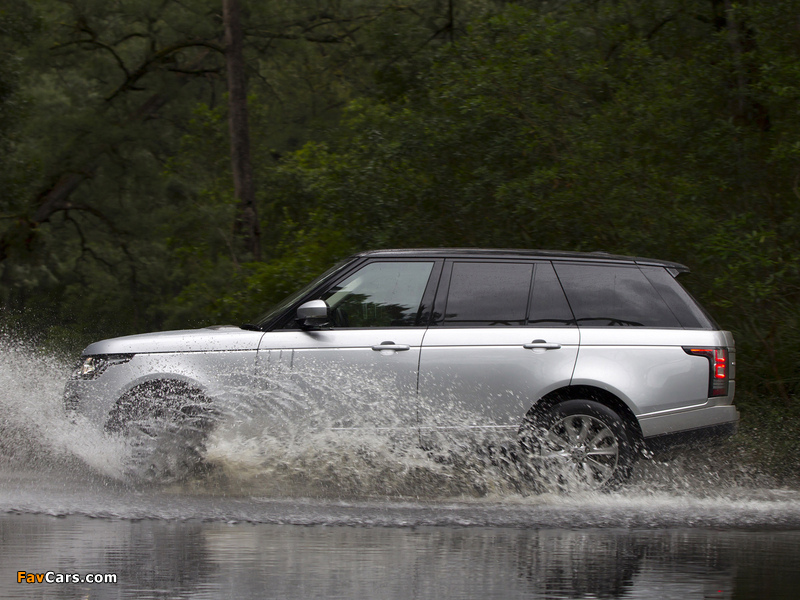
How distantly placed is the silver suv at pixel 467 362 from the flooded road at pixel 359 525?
0.31 meters

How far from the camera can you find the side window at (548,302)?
7.96 meters

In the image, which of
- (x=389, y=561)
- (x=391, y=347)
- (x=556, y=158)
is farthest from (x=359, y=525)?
(x=556, y=158)

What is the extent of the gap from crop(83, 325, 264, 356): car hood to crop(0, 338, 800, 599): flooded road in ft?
2.28

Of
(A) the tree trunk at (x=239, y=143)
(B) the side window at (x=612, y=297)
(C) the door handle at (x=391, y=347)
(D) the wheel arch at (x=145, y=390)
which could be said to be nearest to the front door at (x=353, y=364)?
(C) the door handle at (x=391, y=347)

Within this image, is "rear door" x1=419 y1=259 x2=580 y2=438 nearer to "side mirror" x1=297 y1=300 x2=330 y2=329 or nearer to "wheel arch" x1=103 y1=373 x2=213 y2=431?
"side mirror" x1=297 y1=300 x2=330 y2=329

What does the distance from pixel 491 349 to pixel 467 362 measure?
217 millimetres

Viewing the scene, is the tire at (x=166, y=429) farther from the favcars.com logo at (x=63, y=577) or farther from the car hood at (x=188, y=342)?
the favcars.com logo at (x=63, y=577)

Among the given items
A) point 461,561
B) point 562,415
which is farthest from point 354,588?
point 562,415

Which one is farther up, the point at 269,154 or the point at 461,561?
the point at 269,154

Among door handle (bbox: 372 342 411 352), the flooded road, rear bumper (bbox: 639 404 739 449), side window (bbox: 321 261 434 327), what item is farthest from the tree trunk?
rear bumper (bbox: 639 404 739 449)

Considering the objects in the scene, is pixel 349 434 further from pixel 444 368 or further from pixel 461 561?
pixel 461 561

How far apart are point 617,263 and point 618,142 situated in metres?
4.93

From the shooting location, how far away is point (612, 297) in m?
8.06

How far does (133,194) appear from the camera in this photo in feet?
87.2
